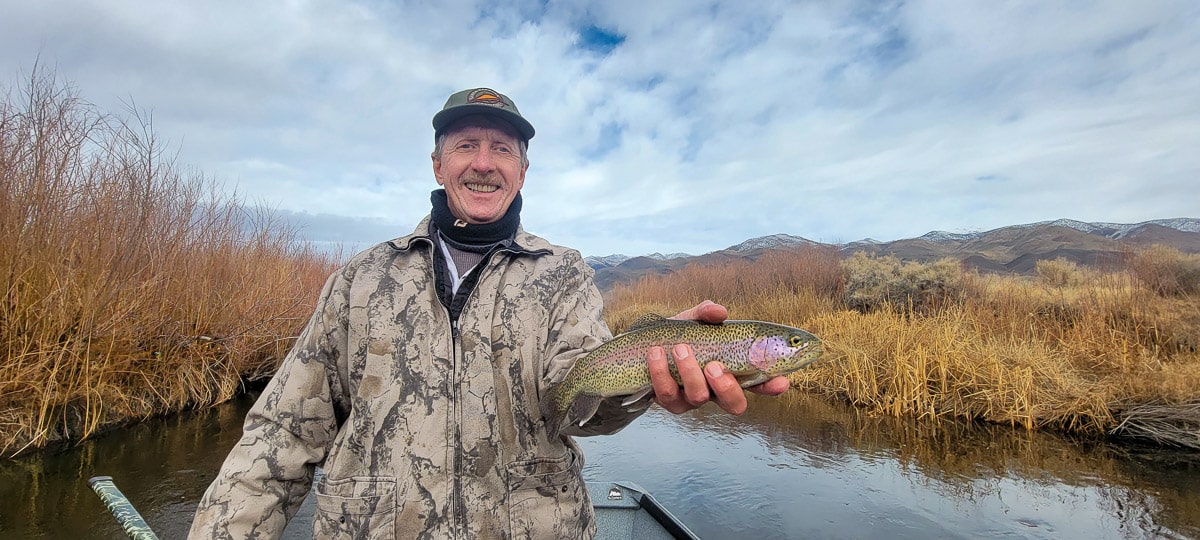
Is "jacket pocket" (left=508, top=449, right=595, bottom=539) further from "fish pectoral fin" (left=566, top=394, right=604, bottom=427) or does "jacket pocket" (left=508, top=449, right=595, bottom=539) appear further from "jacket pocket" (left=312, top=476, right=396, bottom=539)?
"jacket pocket" (left=312, top=476, right=396, bottom=539)

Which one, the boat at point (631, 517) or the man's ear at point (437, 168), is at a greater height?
the man's ear at point (437, 168)

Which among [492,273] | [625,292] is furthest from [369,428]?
[625,292]

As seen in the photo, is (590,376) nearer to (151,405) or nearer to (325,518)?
(325,518)

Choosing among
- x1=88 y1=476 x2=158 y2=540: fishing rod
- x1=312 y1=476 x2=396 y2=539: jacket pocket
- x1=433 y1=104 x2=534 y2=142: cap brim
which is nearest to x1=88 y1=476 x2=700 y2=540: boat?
x1=88 y1=476 x2=158 y2=540: fishing rod

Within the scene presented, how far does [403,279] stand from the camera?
2.37 meters

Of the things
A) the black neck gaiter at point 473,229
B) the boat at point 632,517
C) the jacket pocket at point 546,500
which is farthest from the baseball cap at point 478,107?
the boat at point 632,517

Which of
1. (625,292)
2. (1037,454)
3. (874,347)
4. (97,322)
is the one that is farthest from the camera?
(625,292)

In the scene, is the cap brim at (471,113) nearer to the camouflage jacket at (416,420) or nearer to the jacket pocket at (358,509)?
the camouflage jacket at (416,420)

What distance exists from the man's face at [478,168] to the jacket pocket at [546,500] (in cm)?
114

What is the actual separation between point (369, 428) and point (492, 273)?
2.53 feet

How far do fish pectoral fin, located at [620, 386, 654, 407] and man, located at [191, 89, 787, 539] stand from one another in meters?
0.04

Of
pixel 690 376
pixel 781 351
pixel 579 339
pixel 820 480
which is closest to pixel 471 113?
pixel 579 339

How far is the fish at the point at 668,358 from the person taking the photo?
7.23 ft

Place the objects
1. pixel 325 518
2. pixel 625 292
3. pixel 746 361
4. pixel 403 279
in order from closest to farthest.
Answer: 1. pixel 325 518
2. pixel 403 279
3. pixel 746 361
4. pixel 625 292
